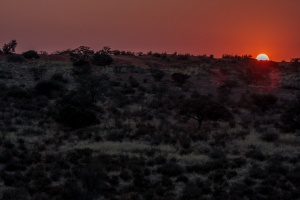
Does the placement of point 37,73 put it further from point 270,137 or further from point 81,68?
point 270,137

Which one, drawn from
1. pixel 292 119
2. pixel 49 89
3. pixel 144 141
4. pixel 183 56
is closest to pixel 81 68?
pixel 49 89

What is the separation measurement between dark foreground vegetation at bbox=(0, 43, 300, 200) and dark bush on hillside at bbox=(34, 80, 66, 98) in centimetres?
12

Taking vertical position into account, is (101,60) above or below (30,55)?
above

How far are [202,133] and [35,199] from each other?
14.7 meters

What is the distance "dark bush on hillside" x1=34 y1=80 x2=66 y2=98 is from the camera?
43534mm

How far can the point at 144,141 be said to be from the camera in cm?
2503

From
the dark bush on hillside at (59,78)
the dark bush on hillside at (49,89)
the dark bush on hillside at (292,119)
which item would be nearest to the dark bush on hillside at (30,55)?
the dark bush on hillside at (59,78)

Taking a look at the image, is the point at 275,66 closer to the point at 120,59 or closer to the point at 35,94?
the point at 120,59

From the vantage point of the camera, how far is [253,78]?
6062cm

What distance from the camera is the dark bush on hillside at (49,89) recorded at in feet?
143

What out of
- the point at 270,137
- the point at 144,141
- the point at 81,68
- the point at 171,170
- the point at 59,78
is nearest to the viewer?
the point at 171,170

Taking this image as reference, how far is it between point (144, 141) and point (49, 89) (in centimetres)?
2239

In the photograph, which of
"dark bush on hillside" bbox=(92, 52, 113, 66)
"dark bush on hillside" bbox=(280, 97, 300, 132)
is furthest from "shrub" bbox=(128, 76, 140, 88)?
"dark bush on hillside" bbox=(280, 97, 300, 132)

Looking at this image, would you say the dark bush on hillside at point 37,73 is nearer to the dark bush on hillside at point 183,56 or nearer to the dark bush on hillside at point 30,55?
the dark bush on hillside at point 30,55
